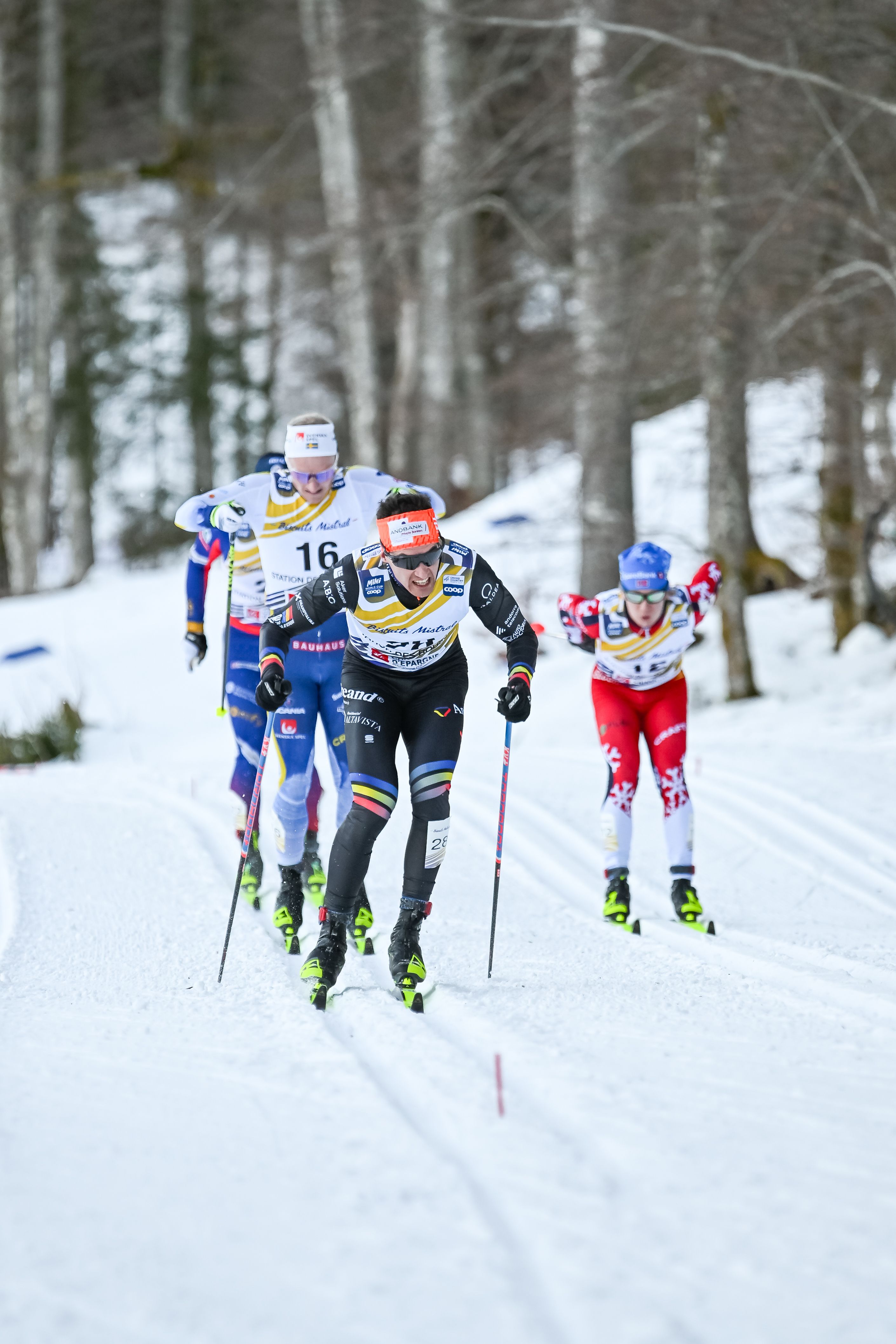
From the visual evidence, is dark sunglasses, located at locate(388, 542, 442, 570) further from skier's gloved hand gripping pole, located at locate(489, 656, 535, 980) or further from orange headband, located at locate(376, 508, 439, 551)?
skier's gloved hand gripping pole, located at locate(489, 656, 535, 980)

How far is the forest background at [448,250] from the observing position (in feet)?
32.3

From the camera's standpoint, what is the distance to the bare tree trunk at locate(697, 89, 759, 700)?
1010 cm

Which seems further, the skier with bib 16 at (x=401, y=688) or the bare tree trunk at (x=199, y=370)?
the bare tree trunk at (x=199, y=370)

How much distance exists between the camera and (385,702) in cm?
473

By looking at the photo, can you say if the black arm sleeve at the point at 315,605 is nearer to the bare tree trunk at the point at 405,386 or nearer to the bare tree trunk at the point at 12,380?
the bare tree trunk at the point at 405,386

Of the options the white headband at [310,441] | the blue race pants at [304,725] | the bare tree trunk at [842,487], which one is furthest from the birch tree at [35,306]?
the blue race pants at [304,725]

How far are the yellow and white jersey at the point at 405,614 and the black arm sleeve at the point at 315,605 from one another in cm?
4

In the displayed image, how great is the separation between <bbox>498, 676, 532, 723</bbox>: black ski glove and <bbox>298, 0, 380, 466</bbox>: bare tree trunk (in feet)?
32.7

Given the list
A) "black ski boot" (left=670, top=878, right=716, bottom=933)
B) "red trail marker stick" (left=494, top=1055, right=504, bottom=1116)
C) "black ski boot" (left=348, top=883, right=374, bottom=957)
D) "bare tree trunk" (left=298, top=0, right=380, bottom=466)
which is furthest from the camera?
"bare tree trunk" (left=298, top=0, right=380, bottom=466)

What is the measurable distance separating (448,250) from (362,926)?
44.5ft

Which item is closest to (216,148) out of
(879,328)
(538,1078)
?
(879,328)

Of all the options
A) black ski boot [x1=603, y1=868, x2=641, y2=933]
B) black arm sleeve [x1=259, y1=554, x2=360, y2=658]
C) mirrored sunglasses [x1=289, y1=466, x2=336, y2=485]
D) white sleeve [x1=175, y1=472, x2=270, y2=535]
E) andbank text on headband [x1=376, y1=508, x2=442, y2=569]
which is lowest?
black ski boot [x1=603, y1=868, x2=641, y2=933]

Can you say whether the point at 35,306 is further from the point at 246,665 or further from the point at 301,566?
the point at 301,566

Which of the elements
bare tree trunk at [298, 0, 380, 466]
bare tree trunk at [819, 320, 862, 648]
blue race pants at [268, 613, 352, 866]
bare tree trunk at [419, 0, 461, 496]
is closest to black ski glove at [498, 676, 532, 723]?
blue race pants at [268, 613, 352, 866]
